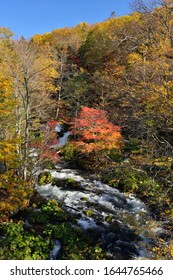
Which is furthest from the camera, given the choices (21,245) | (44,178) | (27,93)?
(44,178)

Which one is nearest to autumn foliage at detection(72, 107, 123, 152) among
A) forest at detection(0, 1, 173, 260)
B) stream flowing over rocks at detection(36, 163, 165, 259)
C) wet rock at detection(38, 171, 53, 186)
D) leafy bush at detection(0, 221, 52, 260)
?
forest at detection(0, 1, 173, 260)

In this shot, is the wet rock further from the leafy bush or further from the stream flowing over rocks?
the leafy bush

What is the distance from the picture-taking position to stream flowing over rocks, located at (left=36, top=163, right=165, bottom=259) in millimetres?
10851

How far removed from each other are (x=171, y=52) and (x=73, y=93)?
797 inches

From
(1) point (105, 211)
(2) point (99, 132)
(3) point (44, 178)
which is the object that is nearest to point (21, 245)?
(1) point (105, 211)

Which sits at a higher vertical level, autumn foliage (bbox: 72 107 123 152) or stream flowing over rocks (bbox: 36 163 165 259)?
autumn foliage (bbox: 72 107 123 152)

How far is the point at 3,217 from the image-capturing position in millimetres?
11680

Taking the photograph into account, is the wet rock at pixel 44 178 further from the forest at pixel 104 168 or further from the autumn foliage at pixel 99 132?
the autumn foliage at pixel 99 132

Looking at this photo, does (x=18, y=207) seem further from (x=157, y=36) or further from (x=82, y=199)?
(x=157, y=36)

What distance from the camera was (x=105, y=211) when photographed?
45.0ft

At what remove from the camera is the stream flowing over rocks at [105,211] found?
10.9m

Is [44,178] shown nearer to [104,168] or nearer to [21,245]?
[104,168]
